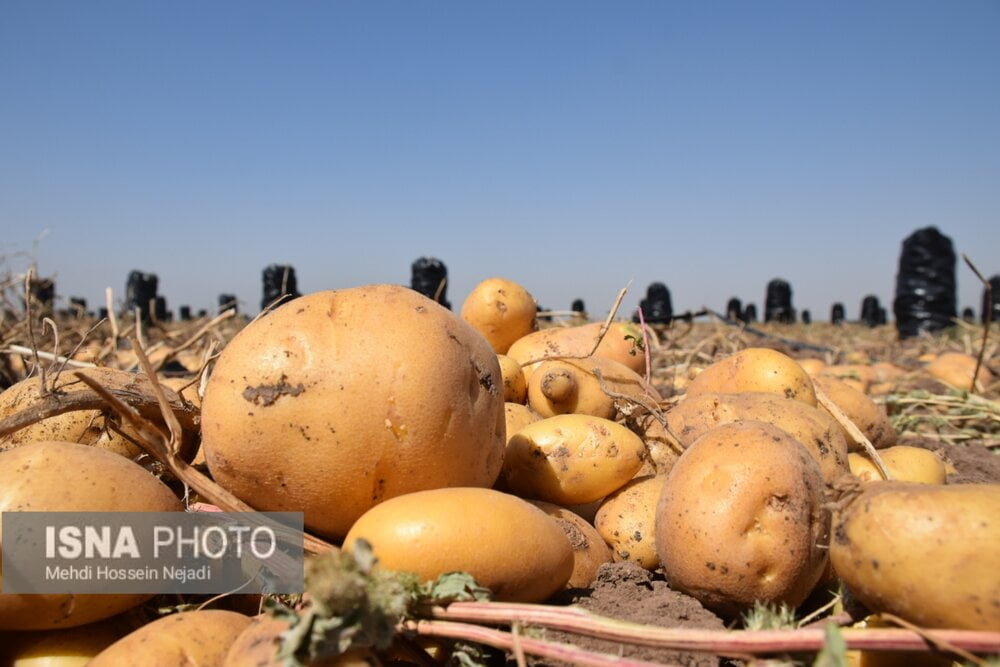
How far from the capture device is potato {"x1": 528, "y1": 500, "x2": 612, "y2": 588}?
1858 millimetres

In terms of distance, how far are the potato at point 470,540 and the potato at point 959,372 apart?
17.9 ft

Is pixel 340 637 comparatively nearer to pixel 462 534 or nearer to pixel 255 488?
pixel 462 534

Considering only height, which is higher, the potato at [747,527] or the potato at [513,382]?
the potato at [513,382]

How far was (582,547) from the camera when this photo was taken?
192 cm

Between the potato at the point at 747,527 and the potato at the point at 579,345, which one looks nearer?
the potato at the point at 747,527

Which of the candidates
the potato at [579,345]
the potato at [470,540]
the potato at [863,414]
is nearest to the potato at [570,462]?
the potato at [470,540]

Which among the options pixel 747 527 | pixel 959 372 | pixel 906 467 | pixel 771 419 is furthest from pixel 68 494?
pixel 959 372

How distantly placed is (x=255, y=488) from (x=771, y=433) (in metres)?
1.39

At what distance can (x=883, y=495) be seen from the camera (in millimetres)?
1472

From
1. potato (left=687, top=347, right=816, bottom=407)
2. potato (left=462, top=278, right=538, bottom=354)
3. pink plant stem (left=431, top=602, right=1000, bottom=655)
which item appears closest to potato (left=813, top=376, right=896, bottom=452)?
potato (left=687, top=347, right=816, bottom=407)

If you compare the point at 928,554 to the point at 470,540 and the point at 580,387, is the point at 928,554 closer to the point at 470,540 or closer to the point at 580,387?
the point at 470,540

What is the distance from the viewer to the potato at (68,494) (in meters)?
1.54

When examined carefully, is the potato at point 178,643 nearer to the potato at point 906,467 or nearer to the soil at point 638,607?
the soil at point 638,607

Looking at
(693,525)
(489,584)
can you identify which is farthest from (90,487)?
(693,525)
